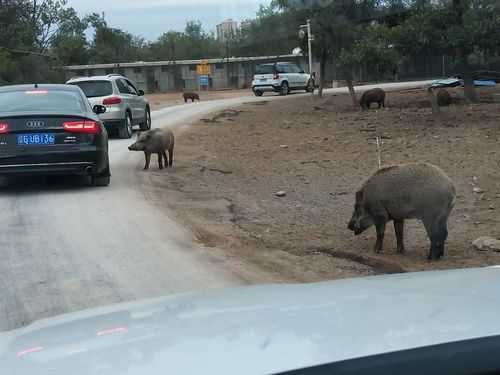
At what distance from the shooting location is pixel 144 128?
70.6ft

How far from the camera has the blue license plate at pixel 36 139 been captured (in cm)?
987

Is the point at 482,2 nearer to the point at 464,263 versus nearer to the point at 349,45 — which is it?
the point at 349,45

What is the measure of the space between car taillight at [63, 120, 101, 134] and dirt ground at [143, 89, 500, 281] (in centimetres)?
146

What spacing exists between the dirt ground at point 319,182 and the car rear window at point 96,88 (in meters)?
2.35

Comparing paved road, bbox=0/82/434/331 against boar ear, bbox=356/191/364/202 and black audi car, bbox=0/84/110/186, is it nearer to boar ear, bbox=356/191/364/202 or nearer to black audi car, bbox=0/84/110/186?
black audi car, bbox=0/84/110/186

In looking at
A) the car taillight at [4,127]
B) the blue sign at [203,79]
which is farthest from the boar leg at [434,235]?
the blue sign at [203,79]

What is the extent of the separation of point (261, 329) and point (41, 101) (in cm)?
886

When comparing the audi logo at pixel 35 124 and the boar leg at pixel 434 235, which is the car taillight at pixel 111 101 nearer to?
the audi logo at pixel 35 124

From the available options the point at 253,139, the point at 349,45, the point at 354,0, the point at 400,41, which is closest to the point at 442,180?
the point at 253,139

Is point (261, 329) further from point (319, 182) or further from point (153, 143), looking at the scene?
point (153, 143)

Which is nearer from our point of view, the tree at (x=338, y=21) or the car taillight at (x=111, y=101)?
Result: the car taillight at (x=111, y=101)

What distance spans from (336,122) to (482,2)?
227 inches

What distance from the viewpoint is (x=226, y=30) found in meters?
96.4

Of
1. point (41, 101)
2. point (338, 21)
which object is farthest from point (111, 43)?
point (41, 101)
